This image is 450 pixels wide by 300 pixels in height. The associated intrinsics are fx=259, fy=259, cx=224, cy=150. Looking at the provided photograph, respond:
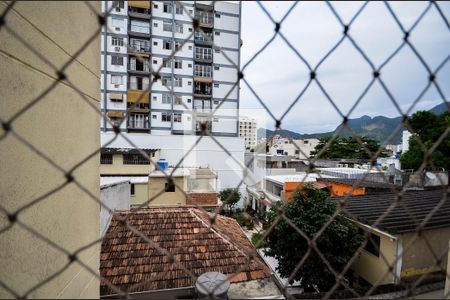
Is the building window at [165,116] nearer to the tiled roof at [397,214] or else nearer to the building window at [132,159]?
the building window at [132,159]

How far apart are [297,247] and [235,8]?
13.9m

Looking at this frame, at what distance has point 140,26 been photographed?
46.5ft

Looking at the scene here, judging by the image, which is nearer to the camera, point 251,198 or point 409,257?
point 409,257

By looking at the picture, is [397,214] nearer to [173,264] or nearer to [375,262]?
[375,262]

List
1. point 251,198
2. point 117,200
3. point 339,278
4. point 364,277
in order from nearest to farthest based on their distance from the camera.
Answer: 1. point 339,278
2. point 117,200
3. point 364,277
4. point 251,198

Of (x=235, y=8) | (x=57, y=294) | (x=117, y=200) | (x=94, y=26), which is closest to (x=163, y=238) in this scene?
(x=117, y=200)

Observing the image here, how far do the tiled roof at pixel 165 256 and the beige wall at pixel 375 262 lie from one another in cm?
218

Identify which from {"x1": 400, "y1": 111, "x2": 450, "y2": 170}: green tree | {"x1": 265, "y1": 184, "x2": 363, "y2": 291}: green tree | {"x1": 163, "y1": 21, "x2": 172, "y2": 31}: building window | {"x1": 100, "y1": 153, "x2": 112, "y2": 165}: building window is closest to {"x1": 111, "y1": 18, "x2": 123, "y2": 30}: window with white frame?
{"x1": 163, "y1": 21, "x2": 172, "y2": 31}: building window

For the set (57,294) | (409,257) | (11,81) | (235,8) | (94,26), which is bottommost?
(409,257)

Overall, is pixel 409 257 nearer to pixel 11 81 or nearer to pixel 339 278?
pixel 339 278

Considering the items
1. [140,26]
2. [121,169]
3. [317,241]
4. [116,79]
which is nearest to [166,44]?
[140,26]

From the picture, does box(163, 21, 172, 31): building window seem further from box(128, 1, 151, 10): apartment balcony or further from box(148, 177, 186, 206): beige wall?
box(148, 177, 186, 206): beige wall

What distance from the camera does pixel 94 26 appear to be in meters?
0.62

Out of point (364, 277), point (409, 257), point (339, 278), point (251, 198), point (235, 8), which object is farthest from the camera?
point (235, 8)
